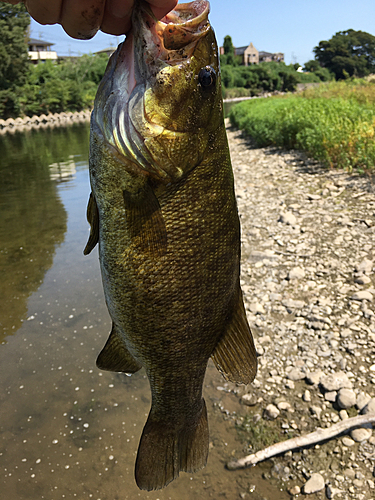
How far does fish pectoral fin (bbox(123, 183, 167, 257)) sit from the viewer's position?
1.63m

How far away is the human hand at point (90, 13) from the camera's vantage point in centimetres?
149

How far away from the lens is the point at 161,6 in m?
1.48

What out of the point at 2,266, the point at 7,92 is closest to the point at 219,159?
the point at 2,266

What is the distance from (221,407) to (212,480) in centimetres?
78

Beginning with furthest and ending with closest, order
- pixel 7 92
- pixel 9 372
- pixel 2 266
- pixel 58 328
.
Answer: pixel 7 92, pixel 2 266, pixel 58 328, pixel 9 372

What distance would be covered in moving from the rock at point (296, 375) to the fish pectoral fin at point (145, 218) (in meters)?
3.22

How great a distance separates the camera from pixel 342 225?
23.7ft

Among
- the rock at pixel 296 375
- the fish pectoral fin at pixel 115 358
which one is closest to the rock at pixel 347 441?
the rock at pixel 296 375

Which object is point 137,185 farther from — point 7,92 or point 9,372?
point 7,92

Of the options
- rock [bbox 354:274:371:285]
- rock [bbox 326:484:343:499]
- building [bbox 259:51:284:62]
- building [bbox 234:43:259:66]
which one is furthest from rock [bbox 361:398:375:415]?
building [bbox 259:51:284:62]

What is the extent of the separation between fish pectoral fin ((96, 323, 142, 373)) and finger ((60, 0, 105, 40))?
1.36 m

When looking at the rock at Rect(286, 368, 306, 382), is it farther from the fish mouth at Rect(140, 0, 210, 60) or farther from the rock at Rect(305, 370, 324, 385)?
the fish mouth at Rect(140, 0, 210, 60)

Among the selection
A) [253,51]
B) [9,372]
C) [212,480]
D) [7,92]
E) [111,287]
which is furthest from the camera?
[253,51]

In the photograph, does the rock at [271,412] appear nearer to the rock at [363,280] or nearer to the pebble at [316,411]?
the pebble at [316,411]
